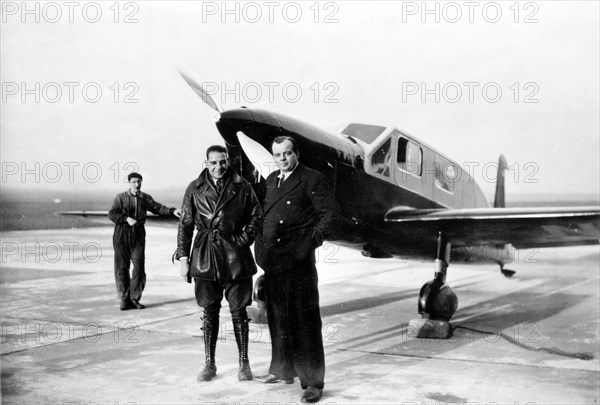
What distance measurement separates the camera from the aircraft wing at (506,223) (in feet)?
18.9

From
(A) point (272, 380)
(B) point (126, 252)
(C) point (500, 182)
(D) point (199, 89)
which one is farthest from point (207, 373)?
(C) point (500, 182)

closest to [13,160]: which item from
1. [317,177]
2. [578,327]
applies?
[317,177]

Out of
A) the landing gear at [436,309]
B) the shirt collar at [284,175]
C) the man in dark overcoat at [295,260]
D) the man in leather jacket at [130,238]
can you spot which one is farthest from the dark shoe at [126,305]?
the shirt collar at [284,175]

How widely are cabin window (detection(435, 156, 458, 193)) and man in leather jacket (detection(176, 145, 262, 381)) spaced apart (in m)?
3.76

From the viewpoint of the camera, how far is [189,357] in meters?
4.71

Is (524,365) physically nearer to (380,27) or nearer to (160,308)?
(380,27)

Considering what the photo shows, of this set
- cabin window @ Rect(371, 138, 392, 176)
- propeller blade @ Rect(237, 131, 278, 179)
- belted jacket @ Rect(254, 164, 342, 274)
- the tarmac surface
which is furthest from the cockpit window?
belted jacket @ Rect(254, 164, 342, 274)

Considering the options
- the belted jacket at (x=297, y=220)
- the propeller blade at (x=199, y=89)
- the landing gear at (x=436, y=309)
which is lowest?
the landing gear at (x=436, y=309)

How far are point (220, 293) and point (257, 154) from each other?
1.37m

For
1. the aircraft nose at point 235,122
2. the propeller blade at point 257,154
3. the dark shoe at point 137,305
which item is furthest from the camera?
the dark shoe at point 137,305

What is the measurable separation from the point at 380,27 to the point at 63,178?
354 centimetres

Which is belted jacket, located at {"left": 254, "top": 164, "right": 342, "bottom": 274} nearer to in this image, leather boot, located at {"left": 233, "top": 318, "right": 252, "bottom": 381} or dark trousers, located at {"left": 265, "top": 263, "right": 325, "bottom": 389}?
dark trousers, located at {"left": 265, "top": 263, "right": 325, "bottom": 389}

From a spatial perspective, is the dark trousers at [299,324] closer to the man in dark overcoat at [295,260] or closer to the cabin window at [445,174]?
the man in dark overcoat at [295,260]

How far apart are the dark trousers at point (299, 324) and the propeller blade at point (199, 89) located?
1621 millimetres
